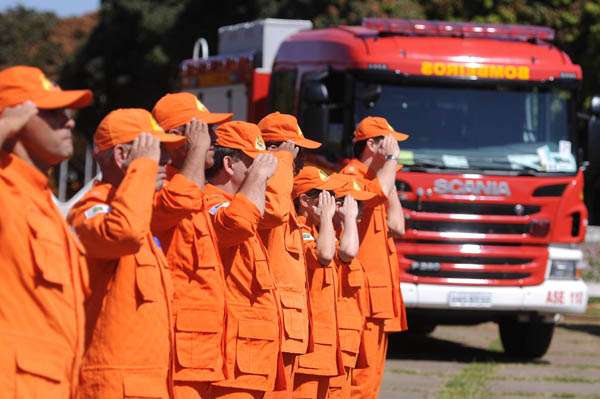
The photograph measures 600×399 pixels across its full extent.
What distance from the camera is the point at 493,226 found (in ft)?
52.2

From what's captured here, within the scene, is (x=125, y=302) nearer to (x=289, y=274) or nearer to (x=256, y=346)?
(x=256, y=346)

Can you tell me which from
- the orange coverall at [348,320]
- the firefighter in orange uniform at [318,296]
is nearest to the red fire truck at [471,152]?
the orange coverall at [348,320]

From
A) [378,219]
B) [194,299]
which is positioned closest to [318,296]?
[378,219]

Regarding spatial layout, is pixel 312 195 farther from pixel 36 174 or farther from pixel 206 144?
pixel 36 174

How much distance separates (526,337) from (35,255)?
1241 centimetres

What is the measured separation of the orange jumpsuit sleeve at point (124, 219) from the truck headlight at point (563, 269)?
35.2ft

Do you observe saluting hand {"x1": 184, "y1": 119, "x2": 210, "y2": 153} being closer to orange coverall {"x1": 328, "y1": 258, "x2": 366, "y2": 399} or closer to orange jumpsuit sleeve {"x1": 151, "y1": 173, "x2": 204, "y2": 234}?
orange jumpsuit sleeve {"x1": 151, "y1": 173, "x2": 204, "y2": 234}

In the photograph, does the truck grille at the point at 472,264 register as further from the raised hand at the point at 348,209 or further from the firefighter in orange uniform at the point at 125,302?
the firefighter in orange uniform at the point at 125,302

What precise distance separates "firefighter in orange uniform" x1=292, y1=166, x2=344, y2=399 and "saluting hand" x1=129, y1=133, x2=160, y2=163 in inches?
117

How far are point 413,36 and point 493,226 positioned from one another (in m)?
2.06

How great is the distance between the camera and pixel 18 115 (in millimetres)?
5352

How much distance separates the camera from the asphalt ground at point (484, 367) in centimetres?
1430

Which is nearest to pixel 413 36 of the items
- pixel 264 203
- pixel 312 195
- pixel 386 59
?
pixel 386 59

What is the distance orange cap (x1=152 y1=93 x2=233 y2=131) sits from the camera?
7.32 m
